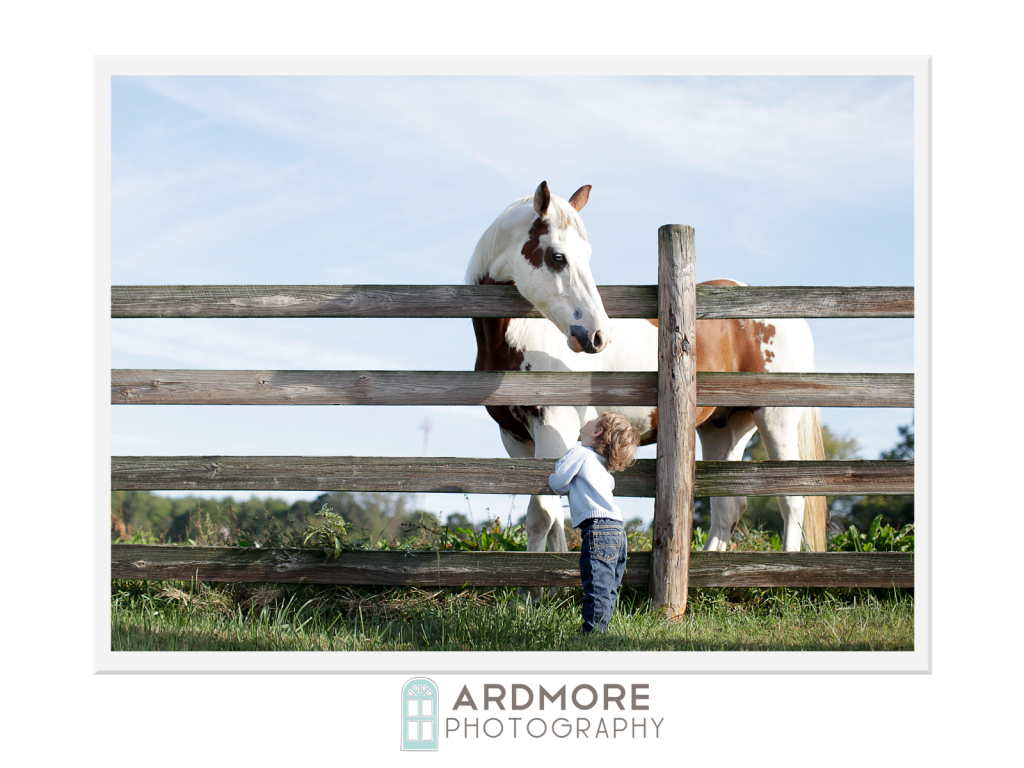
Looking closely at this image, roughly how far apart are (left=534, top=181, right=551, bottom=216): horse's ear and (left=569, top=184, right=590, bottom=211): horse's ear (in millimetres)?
497

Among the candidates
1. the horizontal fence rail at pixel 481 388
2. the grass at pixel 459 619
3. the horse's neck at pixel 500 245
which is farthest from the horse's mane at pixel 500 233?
the grass at pixel 459 619

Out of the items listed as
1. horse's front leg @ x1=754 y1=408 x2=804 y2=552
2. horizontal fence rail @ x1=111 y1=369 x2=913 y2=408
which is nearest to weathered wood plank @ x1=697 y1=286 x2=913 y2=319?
horizontal fence rail @ x1=111 y1=369 x2=913 y2=408

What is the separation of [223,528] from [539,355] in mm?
3422

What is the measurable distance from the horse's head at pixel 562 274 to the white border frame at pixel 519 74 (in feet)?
2.93

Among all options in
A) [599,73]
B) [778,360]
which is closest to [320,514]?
[599,73]

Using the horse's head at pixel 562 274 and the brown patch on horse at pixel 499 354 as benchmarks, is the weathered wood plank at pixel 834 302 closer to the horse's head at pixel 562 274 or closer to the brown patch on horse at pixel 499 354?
the horse's head at pixel 562 274

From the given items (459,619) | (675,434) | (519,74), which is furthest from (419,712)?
(519,74)

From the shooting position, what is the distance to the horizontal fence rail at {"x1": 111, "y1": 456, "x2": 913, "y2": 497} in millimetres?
4074

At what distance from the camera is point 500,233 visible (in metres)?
4.47

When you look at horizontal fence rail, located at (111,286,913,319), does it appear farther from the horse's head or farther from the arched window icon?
the arched window icon

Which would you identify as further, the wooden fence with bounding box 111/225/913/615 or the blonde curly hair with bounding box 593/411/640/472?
the wooden fence with bounding box 111/225/913/615

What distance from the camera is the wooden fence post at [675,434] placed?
398cm

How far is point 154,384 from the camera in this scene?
4.20 meters
